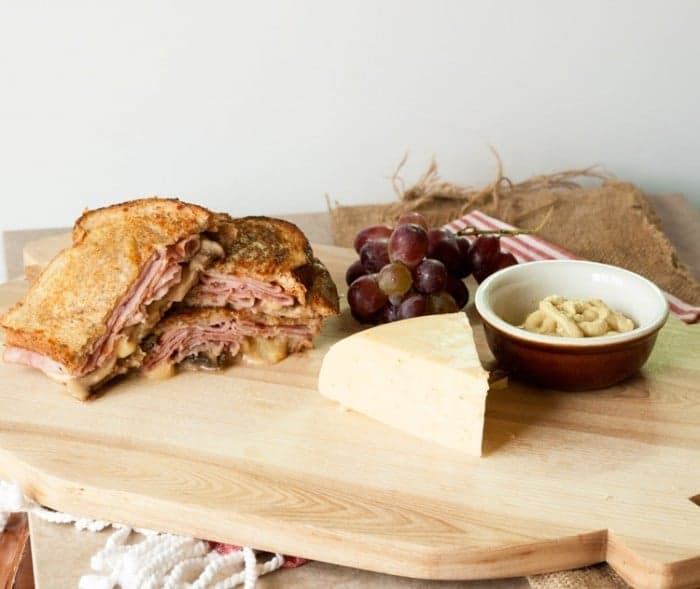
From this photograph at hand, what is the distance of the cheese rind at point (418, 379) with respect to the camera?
208 cm

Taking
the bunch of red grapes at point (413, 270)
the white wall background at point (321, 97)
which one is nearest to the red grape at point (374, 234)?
the bunch of red grapes at point (413, 270)

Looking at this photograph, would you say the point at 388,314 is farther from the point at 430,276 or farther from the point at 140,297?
the point at 140,297

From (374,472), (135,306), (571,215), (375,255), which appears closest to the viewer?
(374,472)

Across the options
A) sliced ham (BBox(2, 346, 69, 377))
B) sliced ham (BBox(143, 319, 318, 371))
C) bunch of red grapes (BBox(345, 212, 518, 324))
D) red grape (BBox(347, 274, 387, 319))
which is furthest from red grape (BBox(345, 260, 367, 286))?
sliced ham (BBox(2, 346, 69, 377))

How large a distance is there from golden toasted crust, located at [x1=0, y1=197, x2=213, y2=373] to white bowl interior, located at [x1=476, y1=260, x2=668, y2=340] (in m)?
0.72

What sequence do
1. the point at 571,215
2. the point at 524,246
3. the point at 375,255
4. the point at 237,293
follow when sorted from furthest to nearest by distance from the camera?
the point at 571,215 → the point at 524,246 → the point at 375,255 → the point at 237,293

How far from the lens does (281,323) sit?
8.13 ft

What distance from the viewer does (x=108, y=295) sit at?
229 centimetres

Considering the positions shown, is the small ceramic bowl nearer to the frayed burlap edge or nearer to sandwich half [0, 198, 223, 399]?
the frayed burlap edge

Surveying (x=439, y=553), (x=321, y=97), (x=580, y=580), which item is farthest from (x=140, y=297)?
(x=321, y=97)

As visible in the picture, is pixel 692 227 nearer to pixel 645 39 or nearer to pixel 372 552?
pixel 645 39

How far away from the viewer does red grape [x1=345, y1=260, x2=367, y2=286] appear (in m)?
2.73

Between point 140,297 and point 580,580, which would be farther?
point 140,297

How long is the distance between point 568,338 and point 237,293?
0.79m
